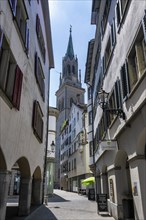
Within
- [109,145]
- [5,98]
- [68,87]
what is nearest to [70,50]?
[68,87]

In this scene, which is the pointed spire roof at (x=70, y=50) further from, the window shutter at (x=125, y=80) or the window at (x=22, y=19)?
the window shutter at (x=125, y=80)

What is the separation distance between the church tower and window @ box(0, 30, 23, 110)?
196 feet

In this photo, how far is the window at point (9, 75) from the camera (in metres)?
7.46

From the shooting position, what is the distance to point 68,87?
255ft

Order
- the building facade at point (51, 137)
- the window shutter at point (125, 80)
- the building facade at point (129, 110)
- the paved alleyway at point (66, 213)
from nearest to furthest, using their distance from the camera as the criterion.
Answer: the building facade at point (129, 110) < the window shutter at point (125, 80) < the paved alleyway at point (66, 213) < the building facade at point (51, 137)

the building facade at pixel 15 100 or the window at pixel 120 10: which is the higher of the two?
the window at pixel 120 10

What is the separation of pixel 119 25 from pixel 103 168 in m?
9.30

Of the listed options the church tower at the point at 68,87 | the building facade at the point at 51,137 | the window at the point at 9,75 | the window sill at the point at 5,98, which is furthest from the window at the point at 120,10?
the church tower at the point at 68,87

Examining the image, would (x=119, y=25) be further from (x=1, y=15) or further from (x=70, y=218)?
(x=70, y=218)

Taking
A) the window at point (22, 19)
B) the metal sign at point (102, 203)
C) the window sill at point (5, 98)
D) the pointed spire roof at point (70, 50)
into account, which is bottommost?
the metal sign at point (102, 203)

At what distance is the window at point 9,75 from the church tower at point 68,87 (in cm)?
5977

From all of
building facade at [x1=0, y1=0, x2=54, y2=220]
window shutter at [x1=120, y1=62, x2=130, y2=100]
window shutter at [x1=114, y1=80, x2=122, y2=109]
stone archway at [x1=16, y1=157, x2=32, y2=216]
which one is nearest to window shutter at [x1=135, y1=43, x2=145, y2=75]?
window shutter at [x1=120, y1=62, x2=130, y2=100]

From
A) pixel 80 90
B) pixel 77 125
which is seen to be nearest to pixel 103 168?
pixel 77 125

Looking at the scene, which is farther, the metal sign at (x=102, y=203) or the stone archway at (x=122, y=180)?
the metal sign at (x=102, y=203)
